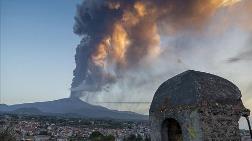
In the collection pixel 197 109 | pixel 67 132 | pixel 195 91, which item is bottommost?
pixel 67 132

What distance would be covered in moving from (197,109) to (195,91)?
20.7 inches

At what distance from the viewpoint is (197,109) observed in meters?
9.23

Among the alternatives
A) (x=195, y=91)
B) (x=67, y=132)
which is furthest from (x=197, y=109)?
(x=67, y=132)

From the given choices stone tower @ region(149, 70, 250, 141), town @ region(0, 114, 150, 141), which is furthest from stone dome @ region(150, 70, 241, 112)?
town @ region(0, 114, 150, 141)

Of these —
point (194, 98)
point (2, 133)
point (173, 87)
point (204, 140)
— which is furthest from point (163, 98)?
point (2, 133)

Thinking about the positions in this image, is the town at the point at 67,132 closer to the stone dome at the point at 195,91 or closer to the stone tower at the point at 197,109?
the stone tower at the point at 197,109

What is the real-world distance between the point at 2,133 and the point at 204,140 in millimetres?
10788

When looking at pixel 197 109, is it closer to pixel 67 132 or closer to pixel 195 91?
pixel 195 91

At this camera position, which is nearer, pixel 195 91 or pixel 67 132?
pixel 195 91

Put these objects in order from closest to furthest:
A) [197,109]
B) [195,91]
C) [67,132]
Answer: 1. [197,109]
2. [195,91]
3. [67,132]

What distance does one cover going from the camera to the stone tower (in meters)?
9.27

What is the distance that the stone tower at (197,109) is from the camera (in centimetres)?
927

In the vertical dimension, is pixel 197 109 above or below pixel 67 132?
above

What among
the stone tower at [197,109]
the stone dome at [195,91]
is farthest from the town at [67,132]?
the stone dome at [195,91]
